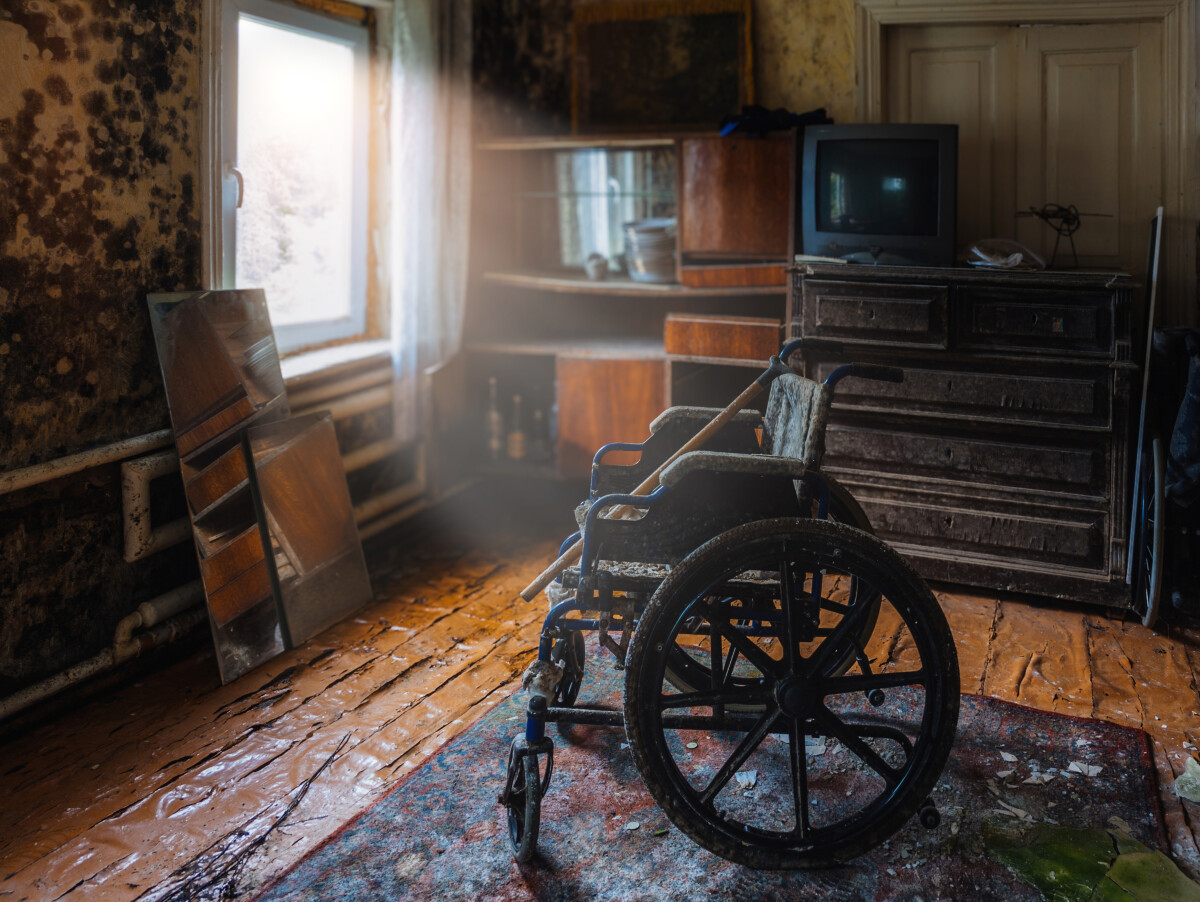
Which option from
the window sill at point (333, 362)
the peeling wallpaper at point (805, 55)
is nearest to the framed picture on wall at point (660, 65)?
the peeling wallpaper at point (805, 55)

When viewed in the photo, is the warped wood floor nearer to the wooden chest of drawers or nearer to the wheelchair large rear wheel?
the wooden chest of drawers

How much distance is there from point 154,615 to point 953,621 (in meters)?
2.30

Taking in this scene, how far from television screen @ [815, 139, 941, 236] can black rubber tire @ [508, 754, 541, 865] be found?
2.16 meters

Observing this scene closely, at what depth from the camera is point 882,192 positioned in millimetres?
3240

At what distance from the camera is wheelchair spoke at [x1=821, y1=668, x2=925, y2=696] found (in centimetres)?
178

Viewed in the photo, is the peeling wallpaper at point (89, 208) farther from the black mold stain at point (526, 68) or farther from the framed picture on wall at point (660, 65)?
the framed picture on wall at point (660, 65)

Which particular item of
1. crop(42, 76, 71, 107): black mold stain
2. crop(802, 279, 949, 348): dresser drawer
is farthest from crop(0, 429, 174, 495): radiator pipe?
crop(802, 279, 949, 348): dresser drawer

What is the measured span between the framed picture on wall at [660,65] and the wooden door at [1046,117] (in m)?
0.61

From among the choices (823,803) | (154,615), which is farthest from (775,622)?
(154,615)

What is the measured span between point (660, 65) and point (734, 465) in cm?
271

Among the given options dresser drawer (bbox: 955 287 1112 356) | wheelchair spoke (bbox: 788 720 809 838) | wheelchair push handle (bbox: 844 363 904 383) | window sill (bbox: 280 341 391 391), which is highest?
dresser drawer (bbox: 955 287 1112 356)

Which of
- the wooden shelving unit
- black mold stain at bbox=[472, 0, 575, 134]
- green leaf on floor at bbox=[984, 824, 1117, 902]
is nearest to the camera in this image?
green leaf on floor at bbox=[984, 824, 1117, 902]

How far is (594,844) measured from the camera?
1.95 meters

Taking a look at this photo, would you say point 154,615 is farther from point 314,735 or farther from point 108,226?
point 108,226
